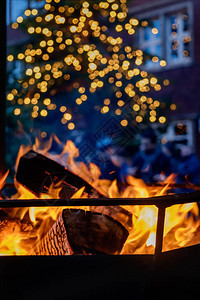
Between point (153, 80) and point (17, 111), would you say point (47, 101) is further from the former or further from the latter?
point (153, 80)

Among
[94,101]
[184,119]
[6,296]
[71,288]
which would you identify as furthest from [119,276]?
[184,119]

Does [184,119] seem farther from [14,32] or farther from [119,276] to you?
[119,276]

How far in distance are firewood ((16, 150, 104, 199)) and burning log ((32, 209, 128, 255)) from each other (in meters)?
0.28

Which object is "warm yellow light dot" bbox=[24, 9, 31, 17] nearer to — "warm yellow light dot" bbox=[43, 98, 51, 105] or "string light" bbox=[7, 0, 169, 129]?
"string light" bbox=[7, 0, 169, 129]

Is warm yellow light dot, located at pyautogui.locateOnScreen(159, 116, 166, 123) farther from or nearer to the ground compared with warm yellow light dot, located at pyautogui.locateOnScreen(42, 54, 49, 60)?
nearer to the ground

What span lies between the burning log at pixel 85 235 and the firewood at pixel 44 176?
28 cm

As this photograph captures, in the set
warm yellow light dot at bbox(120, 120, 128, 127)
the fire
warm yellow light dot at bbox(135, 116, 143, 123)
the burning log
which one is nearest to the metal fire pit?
the burning log

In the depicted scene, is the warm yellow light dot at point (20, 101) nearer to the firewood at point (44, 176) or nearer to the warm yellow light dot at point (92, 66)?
the warm yellow light dot at point (92, 66)

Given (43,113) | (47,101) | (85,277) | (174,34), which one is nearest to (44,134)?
(43,113)

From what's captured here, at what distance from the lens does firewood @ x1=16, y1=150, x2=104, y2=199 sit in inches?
89.0

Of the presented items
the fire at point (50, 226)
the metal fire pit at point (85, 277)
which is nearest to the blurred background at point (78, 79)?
the fire at point (50, 226)

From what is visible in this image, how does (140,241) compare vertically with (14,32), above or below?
below

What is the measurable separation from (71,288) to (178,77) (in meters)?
11.1

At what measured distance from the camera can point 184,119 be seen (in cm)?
1166
